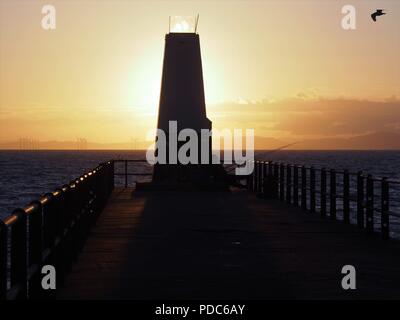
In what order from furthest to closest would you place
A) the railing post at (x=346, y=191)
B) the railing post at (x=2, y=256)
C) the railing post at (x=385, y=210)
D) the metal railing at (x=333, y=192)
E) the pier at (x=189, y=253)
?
the railing post at (x=346, y=191), the metal railing at (x=333, y=192), the railing post at (x=385, y=210), the pier at (x=189, y=253), the railing post at (x=2, y=256)

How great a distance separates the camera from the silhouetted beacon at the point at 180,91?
35.8 meters

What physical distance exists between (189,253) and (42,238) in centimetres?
518

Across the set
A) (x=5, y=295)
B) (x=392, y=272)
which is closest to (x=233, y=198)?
(x=392, y=272)

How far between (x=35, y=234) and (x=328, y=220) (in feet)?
42.3

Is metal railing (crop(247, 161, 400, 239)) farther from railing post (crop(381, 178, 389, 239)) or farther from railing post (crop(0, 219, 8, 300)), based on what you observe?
railing post (crop(0, 219, 8, 300))

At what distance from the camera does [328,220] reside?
830 inches

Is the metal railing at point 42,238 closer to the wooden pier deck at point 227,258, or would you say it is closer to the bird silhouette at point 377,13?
the wooden pier deck at point 227,258

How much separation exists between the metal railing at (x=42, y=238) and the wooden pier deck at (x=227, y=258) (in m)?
0.39

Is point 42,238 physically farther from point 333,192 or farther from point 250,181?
point 250,181

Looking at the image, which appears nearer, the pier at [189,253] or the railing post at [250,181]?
the pier at [189,253]

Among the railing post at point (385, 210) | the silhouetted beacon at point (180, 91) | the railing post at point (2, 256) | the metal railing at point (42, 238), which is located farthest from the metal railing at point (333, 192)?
the railing post at point (2, 256)

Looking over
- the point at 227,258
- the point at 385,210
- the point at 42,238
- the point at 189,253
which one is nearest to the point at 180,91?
the point at 385,210

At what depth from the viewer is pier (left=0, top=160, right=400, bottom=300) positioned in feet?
31.7
